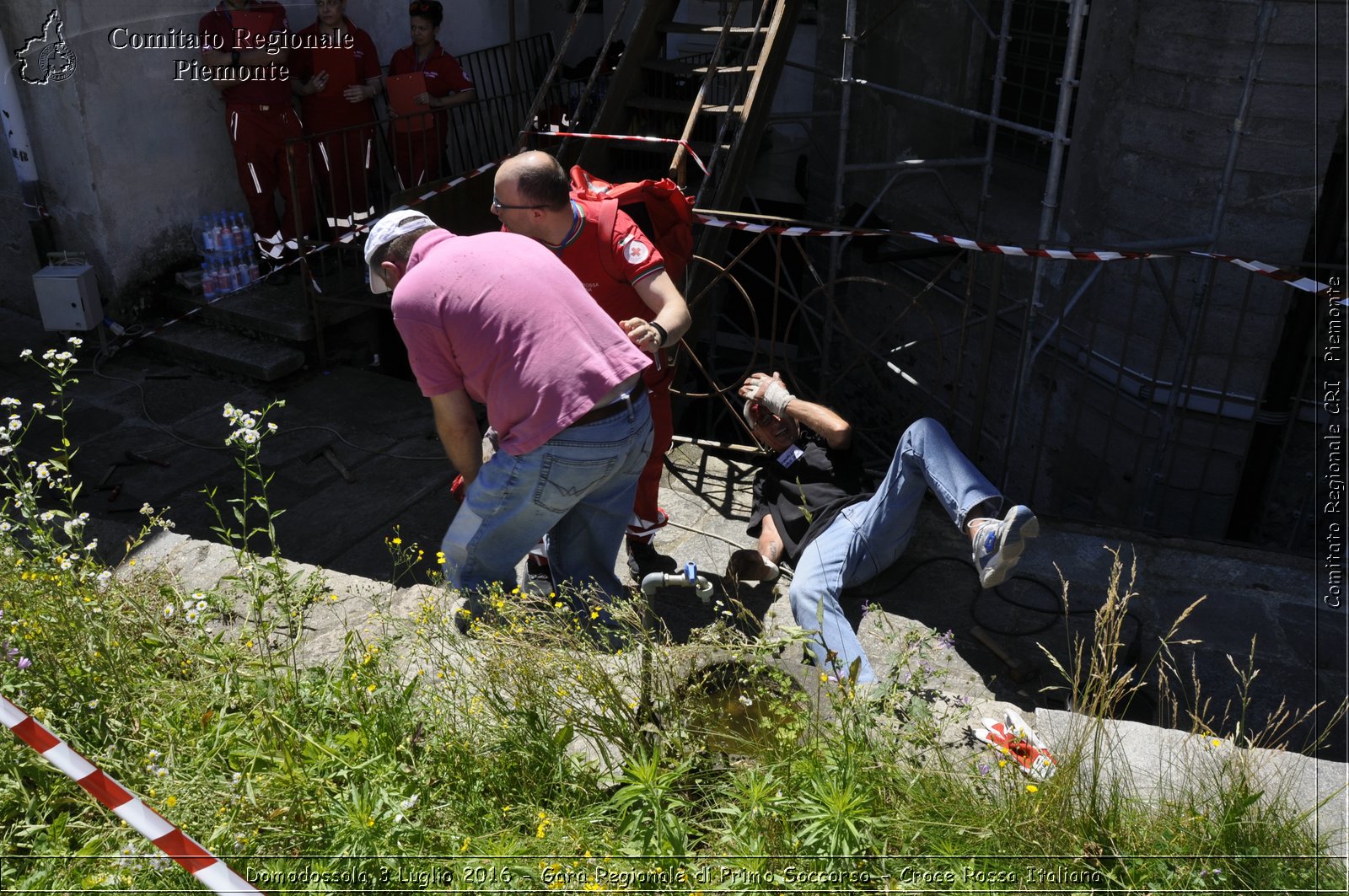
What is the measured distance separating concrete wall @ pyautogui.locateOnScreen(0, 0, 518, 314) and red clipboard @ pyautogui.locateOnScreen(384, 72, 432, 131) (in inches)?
29.7

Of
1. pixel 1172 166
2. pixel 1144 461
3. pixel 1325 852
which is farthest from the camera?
pixel 1144 461

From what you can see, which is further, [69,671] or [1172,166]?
[1172,166]

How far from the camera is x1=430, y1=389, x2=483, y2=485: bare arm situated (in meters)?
3.68

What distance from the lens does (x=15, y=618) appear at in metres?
3.59

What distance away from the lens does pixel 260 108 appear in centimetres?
772

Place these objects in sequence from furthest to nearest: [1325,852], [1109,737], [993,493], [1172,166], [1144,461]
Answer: [1144,461]
[1172,166]
[993,493]
[1109,737]
[1325,852]

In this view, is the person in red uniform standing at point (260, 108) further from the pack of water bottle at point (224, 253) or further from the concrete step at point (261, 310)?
the concrete step at point (261, 310)

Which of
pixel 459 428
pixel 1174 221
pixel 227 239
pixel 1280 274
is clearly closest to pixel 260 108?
pixel 227 239

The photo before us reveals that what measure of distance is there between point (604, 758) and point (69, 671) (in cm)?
177

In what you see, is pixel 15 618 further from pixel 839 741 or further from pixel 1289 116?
pixel 1289 116

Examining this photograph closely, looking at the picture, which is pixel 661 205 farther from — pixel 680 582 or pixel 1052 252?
pixel 1052 252

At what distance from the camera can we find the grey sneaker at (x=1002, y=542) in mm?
3713

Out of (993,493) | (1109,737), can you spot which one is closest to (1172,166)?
(993,493)

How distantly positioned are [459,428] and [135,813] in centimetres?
151
